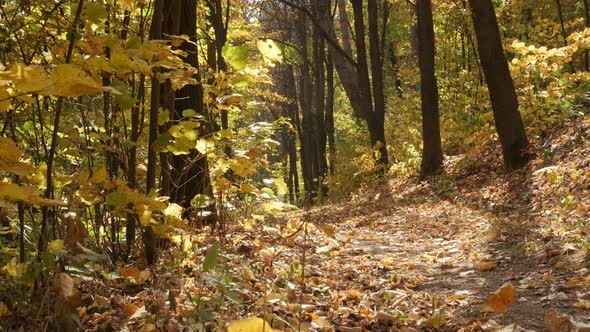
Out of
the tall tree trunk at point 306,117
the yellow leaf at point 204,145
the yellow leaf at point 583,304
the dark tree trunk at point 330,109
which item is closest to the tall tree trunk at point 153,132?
the yellow leaf at point 204,145

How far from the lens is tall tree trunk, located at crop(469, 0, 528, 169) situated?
7.46 m

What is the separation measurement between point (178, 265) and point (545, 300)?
216 cm

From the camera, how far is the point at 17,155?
1580 millimetres

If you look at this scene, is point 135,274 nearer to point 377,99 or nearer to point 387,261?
point 387,261

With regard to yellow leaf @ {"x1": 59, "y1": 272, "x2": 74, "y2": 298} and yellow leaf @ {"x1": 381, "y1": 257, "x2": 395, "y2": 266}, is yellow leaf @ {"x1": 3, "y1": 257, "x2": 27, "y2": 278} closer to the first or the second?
yellow leaf @ {"x1": 59, "y1": 272, "x2": 74, "y2": 298}

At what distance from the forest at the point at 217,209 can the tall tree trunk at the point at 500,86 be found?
1.0 inches

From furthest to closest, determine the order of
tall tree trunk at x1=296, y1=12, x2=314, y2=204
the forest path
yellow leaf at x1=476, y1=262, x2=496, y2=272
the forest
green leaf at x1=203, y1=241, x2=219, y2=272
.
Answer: tall tree trunk at x1=296, y1=12, x2=314, y2=204
yellow leaf at x1=476, y1=262, x2=496, y2=272
the forest path
the forest
green leaf at x1=203, y1=241, x2=219, y2=272

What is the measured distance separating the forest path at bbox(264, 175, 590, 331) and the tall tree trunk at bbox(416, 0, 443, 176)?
11.7ft

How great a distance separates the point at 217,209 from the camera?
13.7ft

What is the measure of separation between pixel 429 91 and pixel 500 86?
2.87 m

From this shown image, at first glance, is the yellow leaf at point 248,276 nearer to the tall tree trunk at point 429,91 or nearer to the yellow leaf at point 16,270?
the yellow leaf at point 16,270

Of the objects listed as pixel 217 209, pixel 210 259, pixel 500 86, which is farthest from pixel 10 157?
pixel 500 86

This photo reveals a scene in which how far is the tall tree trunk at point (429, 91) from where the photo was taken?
10.2m

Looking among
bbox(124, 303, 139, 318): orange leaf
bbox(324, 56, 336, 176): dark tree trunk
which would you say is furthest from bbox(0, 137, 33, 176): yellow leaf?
bbox(324, 56, 336, 176): dark tree trunk
